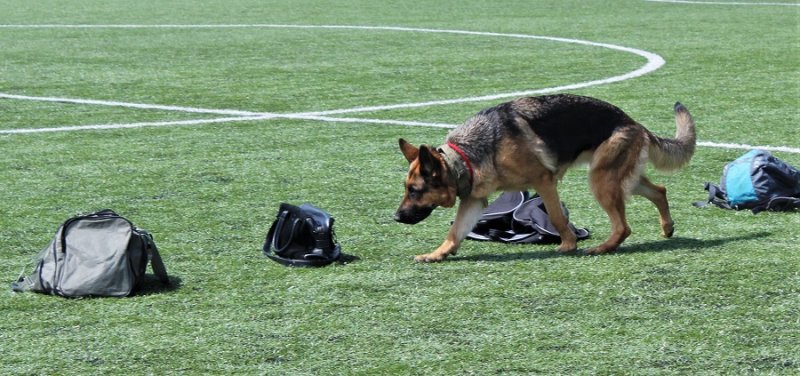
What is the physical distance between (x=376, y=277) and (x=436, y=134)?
5138 millimetres

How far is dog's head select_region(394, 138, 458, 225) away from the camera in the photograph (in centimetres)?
796

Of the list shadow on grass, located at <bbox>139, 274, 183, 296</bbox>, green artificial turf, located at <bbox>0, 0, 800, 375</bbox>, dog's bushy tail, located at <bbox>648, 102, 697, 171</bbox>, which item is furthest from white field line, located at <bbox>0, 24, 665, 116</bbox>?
shadow on grass, located at <bbox>139, 274, 183, 296</bbox>

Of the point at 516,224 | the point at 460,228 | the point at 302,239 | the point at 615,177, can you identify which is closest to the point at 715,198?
the point at 615,177

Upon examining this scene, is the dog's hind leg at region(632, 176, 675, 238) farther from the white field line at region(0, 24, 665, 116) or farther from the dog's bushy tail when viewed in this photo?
the white field line at region(0, 24, 665, 116)

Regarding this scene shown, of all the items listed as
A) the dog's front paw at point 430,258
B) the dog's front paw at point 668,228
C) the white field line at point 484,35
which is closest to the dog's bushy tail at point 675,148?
the dog's front paw at point 668,228

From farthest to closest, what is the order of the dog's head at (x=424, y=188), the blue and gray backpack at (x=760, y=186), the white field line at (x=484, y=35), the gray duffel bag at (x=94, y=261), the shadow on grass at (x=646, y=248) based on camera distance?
the white field line at (x=484, y=35) < the blue and gray backpack at (x=760, y=186) < the shadow on grass at (x=646, y=248) < the dog's head at (x=424, y=188) < the gray duffel bag at (x=94, y=261)

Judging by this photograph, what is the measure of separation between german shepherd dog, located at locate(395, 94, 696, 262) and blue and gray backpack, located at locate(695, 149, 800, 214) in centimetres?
110

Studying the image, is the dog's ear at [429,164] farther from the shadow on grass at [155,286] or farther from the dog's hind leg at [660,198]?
the shadow on grass at [155,286]

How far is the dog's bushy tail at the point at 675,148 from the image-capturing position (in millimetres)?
8508

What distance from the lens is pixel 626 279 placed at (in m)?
7.44

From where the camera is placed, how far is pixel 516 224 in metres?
8.64

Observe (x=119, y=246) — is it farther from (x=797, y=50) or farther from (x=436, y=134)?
(x=797, y=50)

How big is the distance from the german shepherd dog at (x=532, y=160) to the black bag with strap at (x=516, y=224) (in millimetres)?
288

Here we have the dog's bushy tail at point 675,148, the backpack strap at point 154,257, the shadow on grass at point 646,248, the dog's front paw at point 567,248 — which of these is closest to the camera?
the backpack strap at point 154,257
